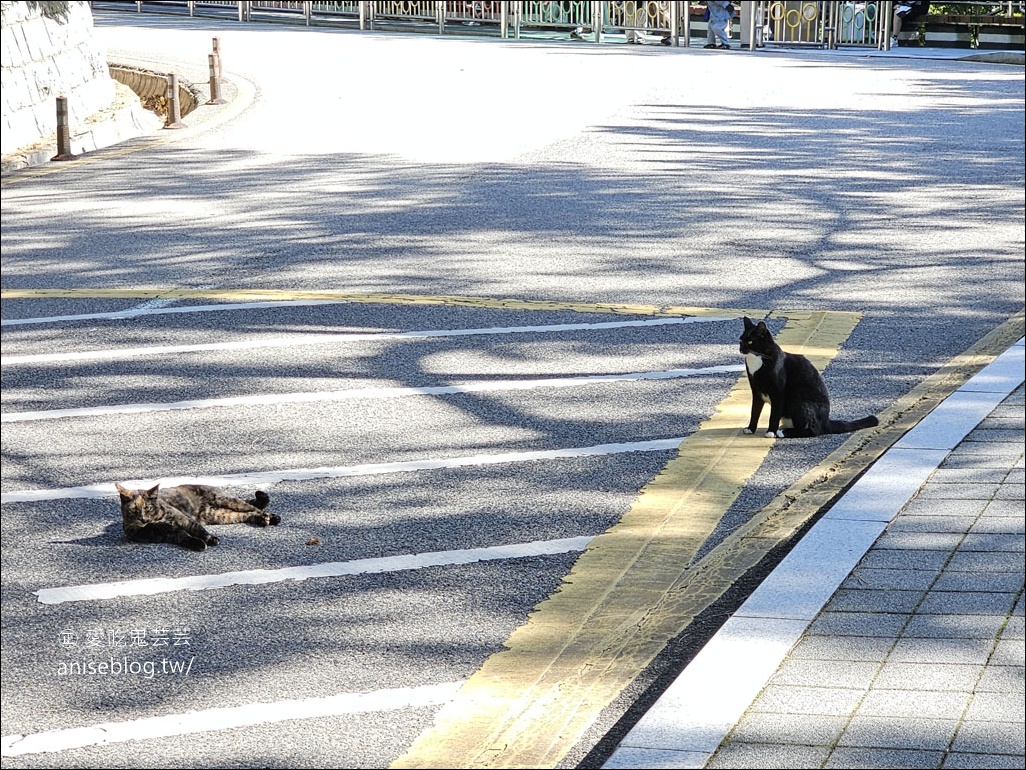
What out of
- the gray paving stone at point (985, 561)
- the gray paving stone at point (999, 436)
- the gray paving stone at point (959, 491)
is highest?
the gray paving stone at point (999, 436)

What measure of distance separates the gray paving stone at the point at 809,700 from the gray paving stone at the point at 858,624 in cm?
46

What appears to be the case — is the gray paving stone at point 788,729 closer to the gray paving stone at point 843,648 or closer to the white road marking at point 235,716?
the gray paving stone at point 843,648

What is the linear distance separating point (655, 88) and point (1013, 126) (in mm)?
6412

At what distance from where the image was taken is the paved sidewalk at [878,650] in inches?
169

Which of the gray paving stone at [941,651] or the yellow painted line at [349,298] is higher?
the yellow painted line at [349,298]

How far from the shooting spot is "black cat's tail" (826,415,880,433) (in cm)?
768

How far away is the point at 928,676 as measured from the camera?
4.72 meters

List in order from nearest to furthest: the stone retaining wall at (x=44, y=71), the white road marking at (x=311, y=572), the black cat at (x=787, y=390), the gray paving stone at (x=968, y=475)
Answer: the white road marking at (x=311, y=572) → the gray paving stone at (x=968, y=475) → the black cat at (x=787, y=390) → the stone retaining wall at (x=44, y=71)

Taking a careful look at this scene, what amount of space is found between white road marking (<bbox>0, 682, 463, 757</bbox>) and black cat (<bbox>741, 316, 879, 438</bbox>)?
3.25m

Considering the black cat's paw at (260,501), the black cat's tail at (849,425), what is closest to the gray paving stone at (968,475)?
the black cat's tail at (849,425)

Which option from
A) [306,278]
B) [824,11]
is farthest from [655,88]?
[306,278]

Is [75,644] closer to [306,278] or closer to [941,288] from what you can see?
[306,278]

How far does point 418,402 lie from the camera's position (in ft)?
28.2

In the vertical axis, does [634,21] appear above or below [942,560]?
above
